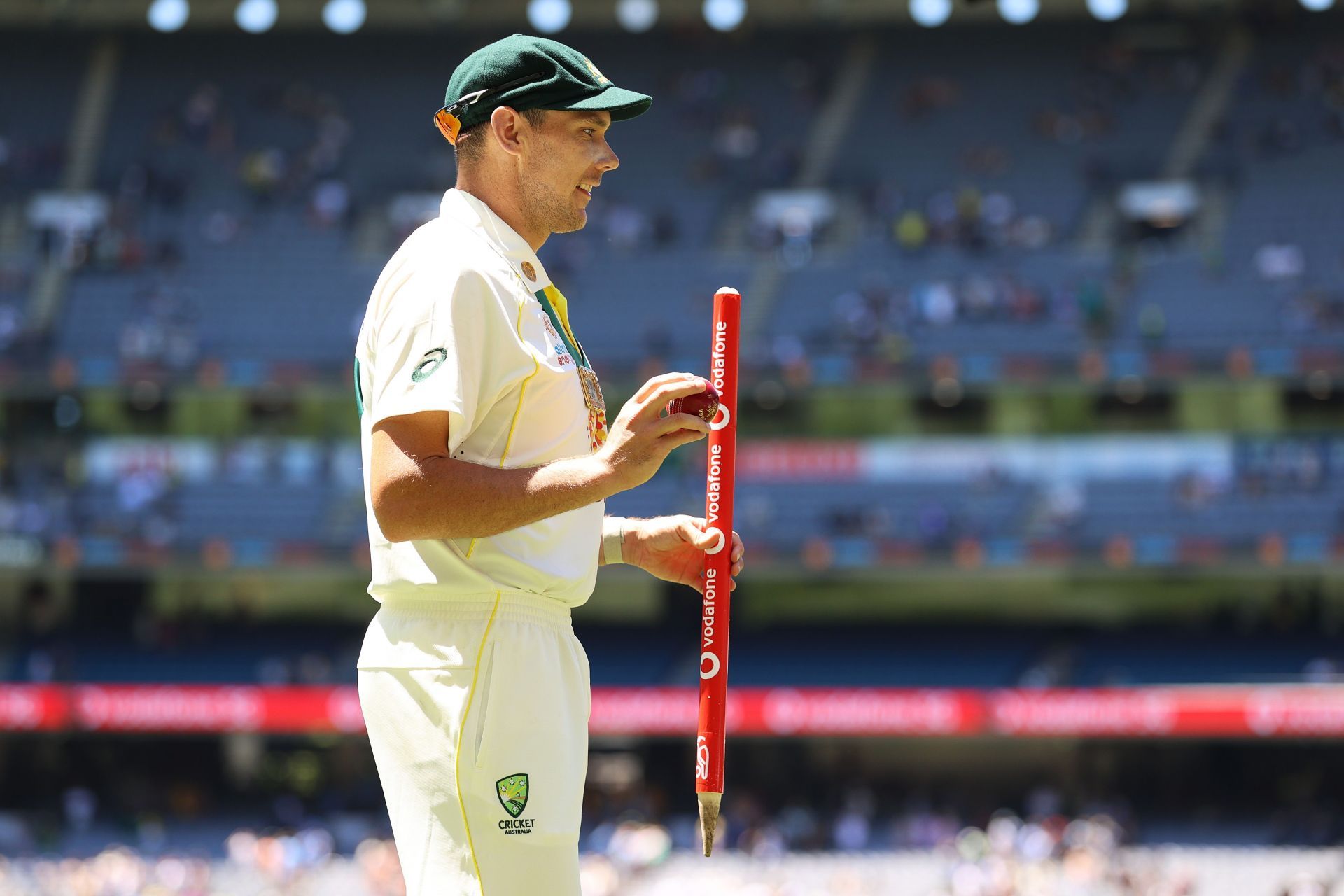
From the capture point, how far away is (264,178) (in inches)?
1195

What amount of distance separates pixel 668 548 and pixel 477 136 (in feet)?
2.71

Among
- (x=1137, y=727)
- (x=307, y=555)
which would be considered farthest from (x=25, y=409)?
(x=1137, y=727)

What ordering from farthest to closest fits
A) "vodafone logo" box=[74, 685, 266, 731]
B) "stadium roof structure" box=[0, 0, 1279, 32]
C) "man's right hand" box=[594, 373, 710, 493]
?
"stadium roof structure" box=[0, 0, 1279, 32], "vodafone logo" box=[74, 685, 266, 731], "man's right hand" box=[594, 373, 710, 493]

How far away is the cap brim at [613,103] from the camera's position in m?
2.68

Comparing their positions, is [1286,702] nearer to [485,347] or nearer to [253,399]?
[253,399]

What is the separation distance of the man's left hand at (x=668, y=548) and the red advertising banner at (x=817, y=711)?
20310mm

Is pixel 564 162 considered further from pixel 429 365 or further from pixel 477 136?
pixel 429 365

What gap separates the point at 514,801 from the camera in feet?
8.26

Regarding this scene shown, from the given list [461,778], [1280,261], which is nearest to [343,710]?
[1280,261]

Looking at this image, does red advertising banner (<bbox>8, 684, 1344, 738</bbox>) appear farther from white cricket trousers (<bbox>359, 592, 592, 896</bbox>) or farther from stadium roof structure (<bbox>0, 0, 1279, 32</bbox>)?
white cricket trousers (<bbox>359, 592, 592, 896</bbox>)

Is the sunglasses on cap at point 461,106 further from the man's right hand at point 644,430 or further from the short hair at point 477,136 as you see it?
the man's right hand at point 644,430

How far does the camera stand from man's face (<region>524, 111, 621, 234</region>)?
2736mm

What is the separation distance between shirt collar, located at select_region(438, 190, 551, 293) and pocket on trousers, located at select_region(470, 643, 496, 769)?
2.05ft

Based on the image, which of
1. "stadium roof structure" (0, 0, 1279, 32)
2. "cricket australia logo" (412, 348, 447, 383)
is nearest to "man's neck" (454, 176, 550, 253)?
"cricket australia logo" (412, 348, 447, 383)
